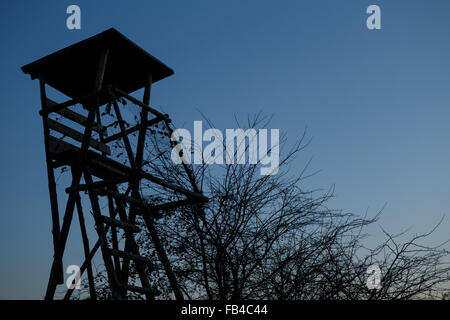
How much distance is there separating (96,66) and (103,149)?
123 cm

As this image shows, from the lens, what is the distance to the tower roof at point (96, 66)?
586 cm

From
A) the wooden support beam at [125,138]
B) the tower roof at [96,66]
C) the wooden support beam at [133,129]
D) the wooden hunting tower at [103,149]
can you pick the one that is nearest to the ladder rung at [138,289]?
the wooden hunting tower at [103,149]

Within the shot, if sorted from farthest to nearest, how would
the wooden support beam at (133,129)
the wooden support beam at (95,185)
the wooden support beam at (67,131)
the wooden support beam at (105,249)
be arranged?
1. the wooden support beam at (133,129)
2. the wooden support beam at (67,131)
3. the wooden support beam at (95,185)
4. the wooden support beam at (105,249)

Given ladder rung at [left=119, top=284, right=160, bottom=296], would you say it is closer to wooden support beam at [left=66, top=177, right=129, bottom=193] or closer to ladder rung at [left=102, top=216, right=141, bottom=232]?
ladder rung at [left=102, top=216, right=141, bottom=232]

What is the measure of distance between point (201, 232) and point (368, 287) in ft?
8.23

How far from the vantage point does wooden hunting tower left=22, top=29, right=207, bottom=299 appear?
517 centimetres

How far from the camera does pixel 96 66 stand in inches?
247

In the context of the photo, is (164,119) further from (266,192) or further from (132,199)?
(266,192)

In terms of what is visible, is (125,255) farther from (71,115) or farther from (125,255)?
(71,115)

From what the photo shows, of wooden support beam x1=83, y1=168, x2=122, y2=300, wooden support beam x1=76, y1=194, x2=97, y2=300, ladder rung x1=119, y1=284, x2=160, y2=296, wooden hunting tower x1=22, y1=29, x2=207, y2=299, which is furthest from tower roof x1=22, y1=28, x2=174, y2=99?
ladder rung x1=119, y1=284, x2=160, y2=296

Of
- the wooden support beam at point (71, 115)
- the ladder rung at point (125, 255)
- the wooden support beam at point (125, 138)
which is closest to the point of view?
the ladder rung at point (125, 255)

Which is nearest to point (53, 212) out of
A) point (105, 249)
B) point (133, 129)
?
point (105, 249)

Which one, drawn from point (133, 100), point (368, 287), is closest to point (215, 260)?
point (368, 287)

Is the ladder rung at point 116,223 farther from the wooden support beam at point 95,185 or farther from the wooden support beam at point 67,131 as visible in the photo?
the wooden support beam at point 67,131
